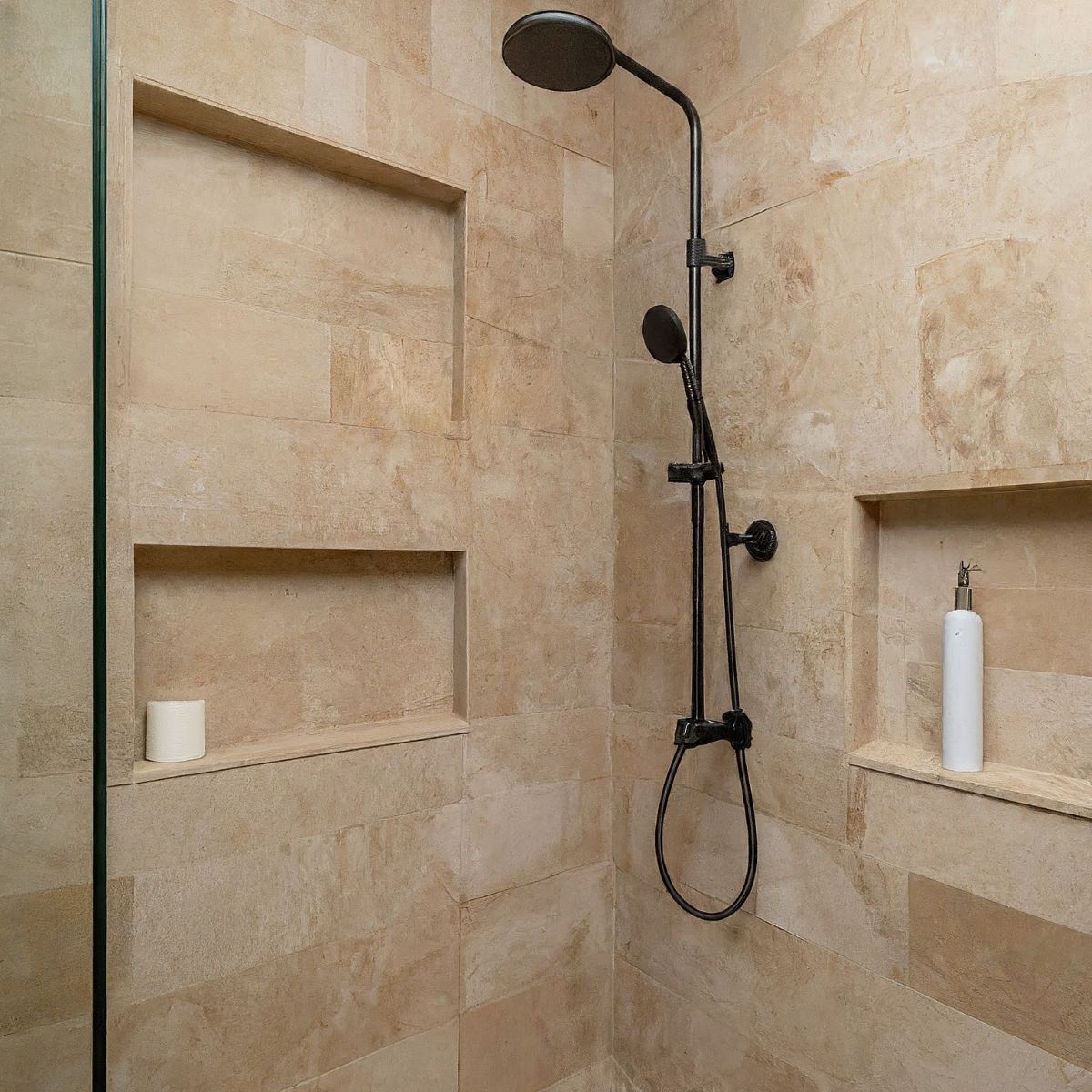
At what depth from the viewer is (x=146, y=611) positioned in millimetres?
1346

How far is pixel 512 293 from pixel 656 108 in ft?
1.68

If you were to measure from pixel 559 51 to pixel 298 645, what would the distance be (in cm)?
111

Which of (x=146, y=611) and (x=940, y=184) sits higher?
(x=940, y=184)

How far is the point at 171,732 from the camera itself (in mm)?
1309

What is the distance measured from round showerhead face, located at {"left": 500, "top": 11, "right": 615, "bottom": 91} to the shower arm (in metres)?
0.20

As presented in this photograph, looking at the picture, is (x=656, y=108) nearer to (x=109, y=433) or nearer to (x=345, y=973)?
(x=109, y=433)

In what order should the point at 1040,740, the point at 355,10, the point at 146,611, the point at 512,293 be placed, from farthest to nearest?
the point at 512,293
the point at 355,10
the point at 146,611
the point at 1040,740

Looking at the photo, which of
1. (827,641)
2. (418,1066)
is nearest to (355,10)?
(827,641)

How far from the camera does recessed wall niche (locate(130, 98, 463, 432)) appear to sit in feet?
4.43

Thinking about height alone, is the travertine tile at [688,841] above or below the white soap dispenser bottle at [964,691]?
below

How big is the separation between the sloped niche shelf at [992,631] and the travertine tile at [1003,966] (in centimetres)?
18

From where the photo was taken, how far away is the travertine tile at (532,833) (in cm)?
161

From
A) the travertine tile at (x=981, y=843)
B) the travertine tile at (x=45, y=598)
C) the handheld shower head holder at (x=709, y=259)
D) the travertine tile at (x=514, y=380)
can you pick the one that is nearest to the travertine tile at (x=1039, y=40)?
the handheld shower head holder at (x=709, y=259)

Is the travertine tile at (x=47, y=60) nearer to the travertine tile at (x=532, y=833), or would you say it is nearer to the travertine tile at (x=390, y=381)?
the travertine tile at (x=390, y=381)
